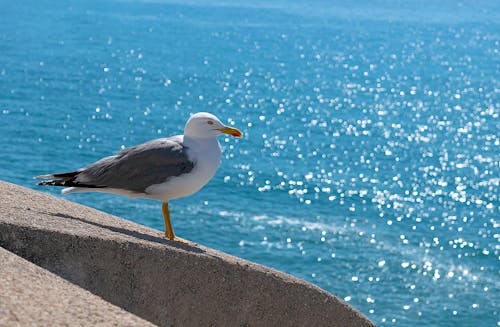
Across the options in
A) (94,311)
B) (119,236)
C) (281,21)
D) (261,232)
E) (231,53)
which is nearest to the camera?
(94,311)

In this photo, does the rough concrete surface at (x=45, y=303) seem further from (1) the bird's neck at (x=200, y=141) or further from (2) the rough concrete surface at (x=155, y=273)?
(1) the bird's neck at (x=200, y=141)

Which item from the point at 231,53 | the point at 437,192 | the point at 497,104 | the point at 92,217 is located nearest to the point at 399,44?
the point at 231,53

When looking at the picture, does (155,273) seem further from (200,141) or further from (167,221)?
(200,141)

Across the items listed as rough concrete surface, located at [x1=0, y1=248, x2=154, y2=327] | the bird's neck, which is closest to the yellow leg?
the bird's neck

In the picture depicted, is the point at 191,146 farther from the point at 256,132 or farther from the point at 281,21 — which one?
the point at 281,21

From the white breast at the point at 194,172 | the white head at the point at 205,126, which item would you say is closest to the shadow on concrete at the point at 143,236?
the white breast at the point at 194,172

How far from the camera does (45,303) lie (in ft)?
28.0

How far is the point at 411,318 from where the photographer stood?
34.4 meters

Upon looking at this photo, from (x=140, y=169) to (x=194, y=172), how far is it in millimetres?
662

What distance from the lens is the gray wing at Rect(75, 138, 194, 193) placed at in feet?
37.8

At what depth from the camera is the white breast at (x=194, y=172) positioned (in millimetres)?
11508

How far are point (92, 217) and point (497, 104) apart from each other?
65.6 meters

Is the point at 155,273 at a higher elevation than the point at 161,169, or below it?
below

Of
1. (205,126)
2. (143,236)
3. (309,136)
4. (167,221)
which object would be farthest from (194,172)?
(309,136)
